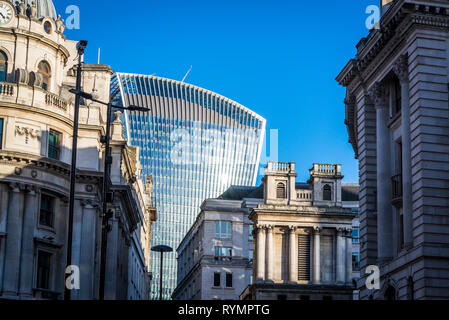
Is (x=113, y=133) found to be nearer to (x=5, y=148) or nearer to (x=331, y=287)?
(x=5, y=148)

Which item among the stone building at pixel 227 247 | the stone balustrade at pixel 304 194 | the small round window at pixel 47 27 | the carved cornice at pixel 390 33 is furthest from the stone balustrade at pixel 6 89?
the stone building at pixel 227 247

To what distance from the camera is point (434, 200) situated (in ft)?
112

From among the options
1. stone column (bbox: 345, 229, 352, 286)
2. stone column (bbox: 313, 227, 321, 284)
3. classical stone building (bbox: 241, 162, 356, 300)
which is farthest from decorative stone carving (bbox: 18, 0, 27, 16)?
stone column (bbox: 345, 229, 352, 286)

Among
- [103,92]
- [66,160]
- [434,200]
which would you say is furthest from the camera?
[103,92]

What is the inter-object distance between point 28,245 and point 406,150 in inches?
1081

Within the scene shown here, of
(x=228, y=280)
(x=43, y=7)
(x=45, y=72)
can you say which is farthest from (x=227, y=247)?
(x=43, y=7)

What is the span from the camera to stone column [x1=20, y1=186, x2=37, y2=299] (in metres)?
52.6

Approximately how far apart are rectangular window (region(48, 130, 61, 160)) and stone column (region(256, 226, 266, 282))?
1297 inches

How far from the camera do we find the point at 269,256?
84.2 m

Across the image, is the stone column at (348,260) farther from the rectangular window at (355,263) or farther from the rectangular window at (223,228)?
the rectangular window at (223,228)

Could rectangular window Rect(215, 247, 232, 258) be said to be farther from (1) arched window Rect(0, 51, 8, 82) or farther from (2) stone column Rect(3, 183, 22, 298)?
(2) stone column Rect(3, 183, 22, 298)

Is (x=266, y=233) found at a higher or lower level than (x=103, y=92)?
lower

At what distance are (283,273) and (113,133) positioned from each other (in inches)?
1068
